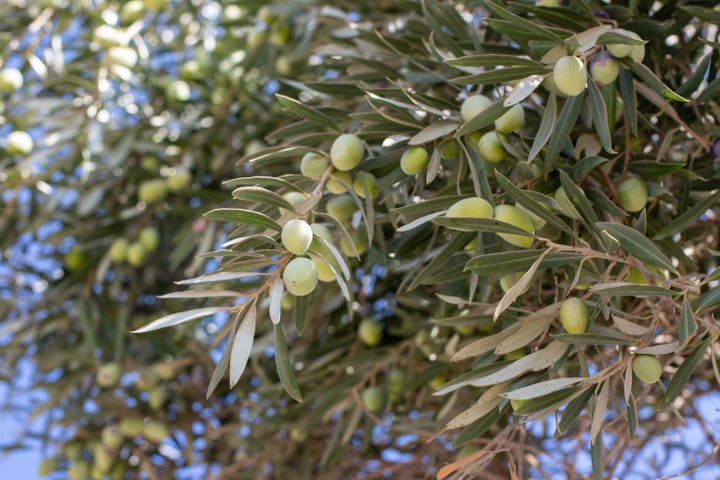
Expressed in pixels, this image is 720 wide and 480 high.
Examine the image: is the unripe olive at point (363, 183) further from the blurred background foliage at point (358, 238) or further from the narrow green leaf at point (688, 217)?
the narrow green leaf at point (688, 217)

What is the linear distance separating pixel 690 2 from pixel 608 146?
15.5 inches

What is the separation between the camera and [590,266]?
1.11 m

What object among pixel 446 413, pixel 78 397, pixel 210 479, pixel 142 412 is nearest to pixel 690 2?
pixel 446 413

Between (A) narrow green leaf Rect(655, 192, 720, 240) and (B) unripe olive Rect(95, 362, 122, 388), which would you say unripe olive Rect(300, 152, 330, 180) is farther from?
(B) unripe olive Rect(95, 362, 122, 388)

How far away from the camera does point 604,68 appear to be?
1086mm

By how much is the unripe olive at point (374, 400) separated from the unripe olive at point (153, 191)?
2.54 ft

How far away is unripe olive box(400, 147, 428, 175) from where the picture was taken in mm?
1141

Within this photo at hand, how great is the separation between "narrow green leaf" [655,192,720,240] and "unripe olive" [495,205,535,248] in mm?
225

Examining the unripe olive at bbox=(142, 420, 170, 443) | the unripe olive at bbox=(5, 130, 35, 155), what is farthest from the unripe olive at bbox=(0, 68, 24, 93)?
the unripe olive at bbox=(142, 420, 170, 443)

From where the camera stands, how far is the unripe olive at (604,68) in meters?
1.09

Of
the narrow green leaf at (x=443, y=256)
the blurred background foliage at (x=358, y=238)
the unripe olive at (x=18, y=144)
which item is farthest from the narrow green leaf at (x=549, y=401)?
the unripe olive at (x=18, y=144)

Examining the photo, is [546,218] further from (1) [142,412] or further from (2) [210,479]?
(1) [142,412]

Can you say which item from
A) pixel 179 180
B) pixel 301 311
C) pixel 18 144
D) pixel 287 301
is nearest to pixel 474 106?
pixel 301 311

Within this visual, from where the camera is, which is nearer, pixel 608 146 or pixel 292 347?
pixel 608 146
